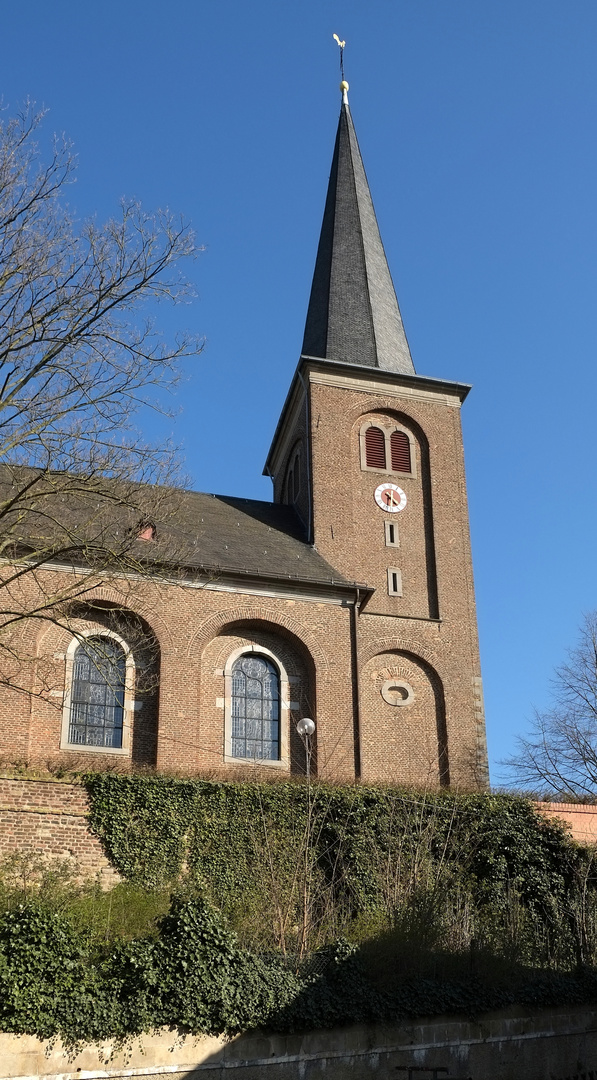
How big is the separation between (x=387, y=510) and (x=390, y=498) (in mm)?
410

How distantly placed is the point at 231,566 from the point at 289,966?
11.0 meters

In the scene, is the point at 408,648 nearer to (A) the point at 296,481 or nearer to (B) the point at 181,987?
(A) the point at 296,481

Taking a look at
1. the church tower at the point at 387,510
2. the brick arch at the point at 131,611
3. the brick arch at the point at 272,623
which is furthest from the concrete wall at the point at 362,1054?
the brick arch at the point at 131,611

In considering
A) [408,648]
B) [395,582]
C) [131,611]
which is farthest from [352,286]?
[131,611]

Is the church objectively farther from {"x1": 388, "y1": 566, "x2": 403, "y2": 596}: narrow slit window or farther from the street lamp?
the street lamp

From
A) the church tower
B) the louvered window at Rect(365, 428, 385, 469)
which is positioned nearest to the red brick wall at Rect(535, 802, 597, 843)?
the church tower

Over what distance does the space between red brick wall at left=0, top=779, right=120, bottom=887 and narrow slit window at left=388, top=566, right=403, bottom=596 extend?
34.9 feet

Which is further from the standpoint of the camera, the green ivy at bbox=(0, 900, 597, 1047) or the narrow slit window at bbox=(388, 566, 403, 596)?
the narrow slit window at bbox=(388, 566, 403, 596)

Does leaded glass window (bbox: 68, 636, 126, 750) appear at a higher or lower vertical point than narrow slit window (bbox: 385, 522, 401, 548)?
lower

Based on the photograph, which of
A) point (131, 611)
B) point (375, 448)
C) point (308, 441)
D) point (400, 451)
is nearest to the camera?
point (131, 611)

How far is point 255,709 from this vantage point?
944 inches

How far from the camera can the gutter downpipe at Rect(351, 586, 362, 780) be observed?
2358 cm

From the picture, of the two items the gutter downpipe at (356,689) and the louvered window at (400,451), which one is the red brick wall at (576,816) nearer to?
the gutter downpipe at (356,689)

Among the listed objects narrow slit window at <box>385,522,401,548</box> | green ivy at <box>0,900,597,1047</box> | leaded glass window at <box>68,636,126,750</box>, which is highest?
narrow slit window at <box>385,522,401,548</box>
